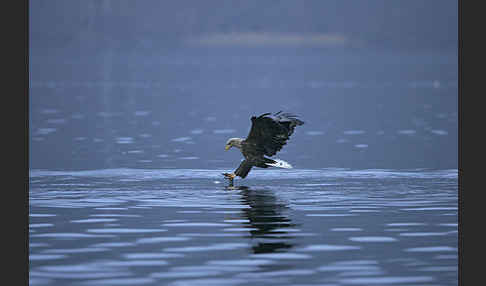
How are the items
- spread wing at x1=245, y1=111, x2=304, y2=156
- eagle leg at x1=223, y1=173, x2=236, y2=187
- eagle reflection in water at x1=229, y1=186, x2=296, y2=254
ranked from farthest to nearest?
1. eagle leg at x1=223, y1=173, x2=236, y2=187
2. spread wing at x1=245, y1=111, x2=304, y2=156
3. eagle reflection in water at x1=229, y1=186, x2=296, y2=254

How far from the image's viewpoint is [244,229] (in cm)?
1647

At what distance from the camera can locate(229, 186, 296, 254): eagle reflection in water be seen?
50.1 ft

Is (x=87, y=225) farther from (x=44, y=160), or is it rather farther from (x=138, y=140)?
(x=138, y=140)

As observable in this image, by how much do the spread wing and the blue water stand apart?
28.5 inches

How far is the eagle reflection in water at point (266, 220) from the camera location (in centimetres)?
1527

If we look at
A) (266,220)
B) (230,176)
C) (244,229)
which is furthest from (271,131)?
(244,229)

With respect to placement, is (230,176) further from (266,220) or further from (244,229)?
(244,229)

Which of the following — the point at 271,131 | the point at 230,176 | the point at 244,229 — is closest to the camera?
the point at 244,229

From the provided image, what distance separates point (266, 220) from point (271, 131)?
4295 millimetres

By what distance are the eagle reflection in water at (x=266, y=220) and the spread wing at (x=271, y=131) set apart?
96 cm

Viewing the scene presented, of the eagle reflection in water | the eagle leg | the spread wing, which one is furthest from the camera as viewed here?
the eagle leg

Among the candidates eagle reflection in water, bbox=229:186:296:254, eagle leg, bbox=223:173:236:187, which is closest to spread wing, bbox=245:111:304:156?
eagle leg, bbox=223:173:236:187

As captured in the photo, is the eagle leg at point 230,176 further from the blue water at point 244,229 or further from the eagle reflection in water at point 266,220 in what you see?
the eagle reflection in water at point 266,220

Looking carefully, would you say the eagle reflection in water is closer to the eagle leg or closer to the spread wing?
the eagle leg
